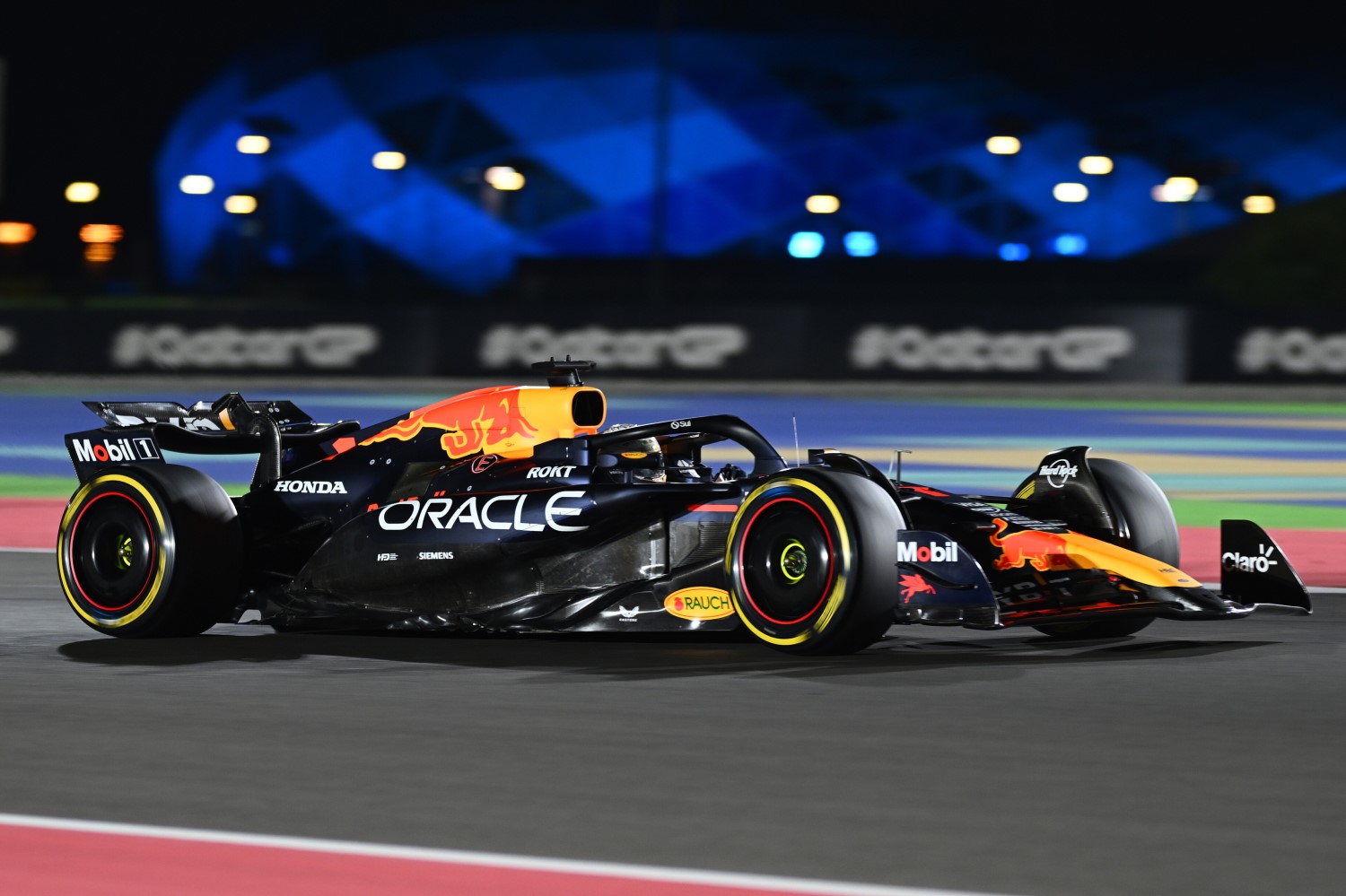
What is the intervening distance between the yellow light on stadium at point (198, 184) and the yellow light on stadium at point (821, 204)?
65.7 ft

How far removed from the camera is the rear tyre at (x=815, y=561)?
328 inches

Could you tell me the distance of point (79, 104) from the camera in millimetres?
84875

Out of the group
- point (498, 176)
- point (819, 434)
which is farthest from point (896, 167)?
point (819, 434)

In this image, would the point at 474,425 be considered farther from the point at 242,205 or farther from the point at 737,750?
the point at 242,205

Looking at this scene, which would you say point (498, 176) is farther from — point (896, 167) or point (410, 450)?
point (410, 450)

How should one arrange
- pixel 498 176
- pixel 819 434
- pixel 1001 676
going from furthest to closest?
pixel 498 176 < pixel 819 434 < pixel 1001 676

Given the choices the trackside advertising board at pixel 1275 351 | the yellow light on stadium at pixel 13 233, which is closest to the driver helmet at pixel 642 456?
the trackside advertising board at pixel 1275 351

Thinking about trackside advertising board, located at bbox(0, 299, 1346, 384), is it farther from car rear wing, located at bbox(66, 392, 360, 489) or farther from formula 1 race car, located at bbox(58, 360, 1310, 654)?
formula 1 race car, located at bbox(58, 360, 1310, 654)

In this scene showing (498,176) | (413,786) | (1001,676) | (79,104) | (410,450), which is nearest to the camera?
(413,786)

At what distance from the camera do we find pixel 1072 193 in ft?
230

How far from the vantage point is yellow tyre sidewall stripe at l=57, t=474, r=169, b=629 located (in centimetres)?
934

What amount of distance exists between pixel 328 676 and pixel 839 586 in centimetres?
183

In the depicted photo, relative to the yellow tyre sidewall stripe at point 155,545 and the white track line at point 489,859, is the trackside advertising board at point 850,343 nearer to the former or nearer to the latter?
the yellow tyre sidewall stripe at point 155,545

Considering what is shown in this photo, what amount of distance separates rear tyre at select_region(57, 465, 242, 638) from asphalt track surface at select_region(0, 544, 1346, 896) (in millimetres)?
121
